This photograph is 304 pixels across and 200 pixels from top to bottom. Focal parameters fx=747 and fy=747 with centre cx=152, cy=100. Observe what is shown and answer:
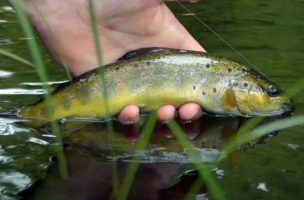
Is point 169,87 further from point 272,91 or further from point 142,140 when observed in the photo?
point 142,140

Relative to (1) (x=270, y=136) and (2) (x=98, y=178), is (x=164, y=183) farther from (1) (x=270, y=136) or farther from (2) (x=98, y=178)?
(1) (x=270, y=136)

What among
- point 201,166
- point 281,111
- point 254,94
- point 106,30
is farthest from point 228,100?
point 201,166

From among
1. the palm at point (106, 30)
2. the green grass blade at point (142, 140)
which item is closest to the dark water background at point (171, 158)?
the palm at point (106, 30)

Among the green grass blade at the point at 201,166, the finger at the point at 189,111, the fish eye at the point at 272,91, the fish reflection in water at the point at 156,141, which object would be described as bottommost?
the fish reflection in water at the point at 156,141

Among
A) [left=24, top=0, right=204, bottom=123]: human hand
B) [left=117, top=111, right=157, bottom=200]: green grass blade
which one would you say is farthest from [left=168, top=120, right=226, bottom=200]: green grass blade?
[left=24, top=0, right=204, bottom=123]: human hand

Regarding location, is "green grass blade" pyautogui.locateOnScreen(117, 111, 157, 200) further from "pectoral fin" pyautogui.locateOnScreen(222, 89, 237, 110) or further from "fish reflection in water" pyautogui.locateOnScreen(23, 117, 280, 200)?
"pectoral fin" pyautogui.locateOnScreen(222, 89, 237, 110)

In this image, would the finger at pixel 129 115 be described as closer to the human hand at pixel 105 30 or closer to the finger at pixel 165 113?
the finger at pixel 165 113
